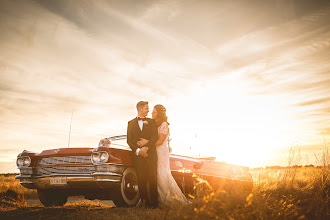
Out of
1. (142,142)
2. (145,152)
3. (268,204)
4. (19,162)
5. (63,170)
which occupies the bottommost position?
(268,204)

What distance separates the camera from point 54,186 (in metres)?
4.94

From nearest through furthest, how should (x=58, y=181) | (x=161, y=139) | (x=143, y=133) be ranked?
(x=58, y=181)
(x=143, y=133)
(x=161, y=139)

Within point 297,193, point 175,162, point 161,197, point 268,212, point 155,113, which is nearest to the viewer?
point 268,212

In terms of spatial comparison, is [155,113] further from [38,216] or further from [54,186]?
[38,216]

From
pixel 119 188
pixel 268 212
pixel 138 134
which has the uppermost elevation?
pixel 138 134

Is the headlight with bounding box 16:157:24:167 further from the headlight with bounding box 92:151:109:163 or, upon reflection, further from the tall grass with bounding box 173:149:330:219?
the tall grass with bounding box 173:149:330:219

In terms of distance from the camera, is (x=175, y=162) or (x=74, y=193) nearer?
(x=74, y=193)

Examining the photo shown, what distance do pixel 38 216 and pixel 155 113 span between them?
8.67 feet

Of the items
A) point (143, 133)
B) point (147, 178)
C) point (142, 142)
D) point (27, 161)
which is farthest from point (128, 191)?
point (27, 161)

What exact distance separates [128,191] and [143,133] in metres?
1.08

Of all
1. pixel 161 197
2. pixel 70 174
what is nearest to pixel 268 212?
pixel 161 197

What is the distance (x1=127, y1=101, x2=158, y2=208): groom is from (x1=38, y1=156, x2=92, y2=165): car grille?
0.85 m

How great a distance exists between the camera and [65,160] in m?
5.09

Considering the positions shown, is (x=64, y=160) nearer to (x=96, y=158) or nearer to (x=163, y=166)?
(x=96, y=158)
